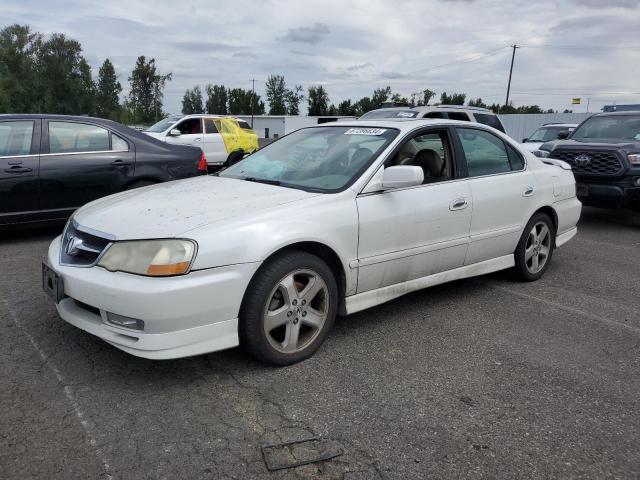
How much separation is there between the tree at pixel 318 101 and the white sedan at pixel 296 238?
255 feet

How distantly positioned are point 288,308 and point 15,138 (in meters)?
4.46

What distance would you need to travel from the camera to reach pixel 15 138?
5.96 m

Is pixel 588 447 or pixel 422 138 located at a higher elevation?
pixel 422 138

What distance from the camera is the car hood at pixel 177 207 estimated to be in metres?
3.03

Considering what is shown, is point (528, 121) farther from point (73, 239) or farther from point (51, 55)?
point (51, 55)

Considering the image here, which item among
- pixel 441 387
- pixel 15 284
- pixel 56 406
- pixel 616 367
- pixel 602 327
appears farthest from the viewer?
pixel 15 284

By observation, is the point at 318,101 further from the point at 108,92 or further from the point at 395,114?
the point at 395,114

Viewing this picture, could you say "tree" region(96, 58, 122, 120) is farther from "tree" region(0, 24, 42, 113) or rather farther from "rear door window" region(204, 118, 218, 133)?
"rear door window" region(204, 118, 218, 133)

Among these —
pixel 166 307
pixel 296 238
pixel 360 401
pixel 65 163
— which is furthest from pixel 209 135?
pixel 360 401

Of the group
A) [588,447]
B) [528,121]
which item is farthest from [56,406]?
[528,121]

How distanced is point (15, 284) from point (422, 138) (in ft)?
12.0

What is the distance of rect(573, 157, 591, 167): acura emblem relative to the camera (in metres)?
8.37

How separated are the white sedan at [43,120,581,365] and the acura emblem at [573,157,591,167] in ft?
13.0

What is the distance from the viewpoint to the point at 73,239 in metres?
3.29
